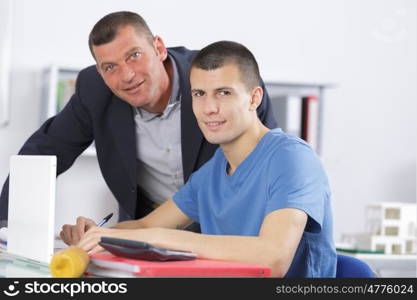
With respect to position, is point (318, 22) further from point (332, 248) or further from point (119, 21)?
point (332, 248)

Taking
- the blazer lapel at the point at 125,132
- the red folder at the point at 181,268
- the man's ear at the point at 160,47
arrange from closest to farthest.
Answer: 1. the red folder at the point at 181,268
2. the man's ear at the point at 160,47
3. the blazer lapel at the point at 125,132

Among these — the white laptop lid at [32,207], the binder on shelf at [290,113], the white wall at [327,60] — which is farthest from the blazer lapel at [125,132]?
the binder on shelf at [290,113]

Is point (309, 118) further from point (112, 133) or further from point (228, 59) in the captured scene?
point (228, 59)

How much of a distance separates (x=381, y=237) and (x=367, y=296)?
235 centimetres

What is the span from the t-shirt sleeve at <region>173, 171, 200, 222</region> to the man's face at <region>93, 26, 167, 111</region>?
13.2 inches

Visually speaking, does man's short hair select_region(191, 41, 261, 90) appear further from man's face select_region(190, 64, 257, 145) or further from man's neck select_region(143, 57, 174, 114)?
man's neck select_region(143, 57, 174, 114)

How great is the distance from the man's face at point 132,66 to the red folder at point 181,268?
34.8 inches

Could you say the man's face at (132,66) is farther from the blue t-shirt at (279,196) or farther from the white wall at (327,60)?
the white wall at (327,60)

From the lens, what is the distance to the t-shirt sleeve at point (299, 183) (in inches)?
54.1

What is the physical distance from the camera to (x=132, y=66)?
1.96 meters

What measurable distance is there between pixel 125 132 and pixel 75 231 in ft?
1.90

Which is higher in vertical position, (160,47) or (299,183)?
(160,47)

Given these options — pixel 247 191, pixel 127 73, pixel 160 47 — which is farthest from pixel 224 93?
pixel 160 47

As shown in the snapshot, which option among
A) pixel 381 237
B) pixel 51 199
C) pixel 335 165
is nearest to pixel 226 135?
pixel 51 199
